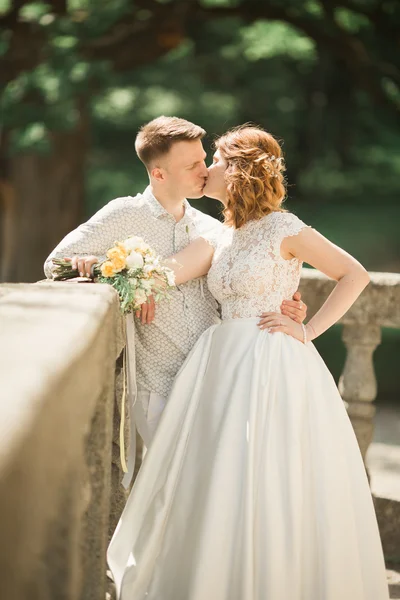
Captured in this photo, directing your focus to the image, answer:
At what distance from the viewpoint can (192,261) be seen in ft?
11.7

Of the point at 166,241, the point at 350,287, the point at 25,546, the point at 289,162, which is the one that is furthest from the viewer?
the point at 289,162

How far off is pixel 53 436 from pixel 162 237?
276cm

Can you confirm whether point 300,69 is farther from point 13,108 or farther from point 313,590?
point 313,590

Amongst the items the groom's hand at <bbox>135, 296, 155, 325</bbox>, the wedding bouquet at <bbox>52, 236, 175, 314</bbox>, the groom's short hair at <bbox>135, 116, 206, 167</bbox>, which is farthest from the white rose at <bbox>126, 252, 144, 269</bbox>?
the groom's short hair at <bbox>135, 116, 206, 167</bbox>

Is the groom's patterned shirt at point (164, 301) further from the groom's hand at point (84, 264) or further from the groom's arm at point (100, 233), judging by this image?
the groom's hand at point (84, 264)

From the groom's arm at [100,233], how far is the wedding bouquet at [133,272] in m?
0.31

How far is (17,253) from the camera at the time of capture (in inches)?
486

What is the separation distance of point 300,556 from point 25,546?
243 cm

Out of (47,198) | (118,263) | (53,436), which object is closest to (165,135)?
(118,263)

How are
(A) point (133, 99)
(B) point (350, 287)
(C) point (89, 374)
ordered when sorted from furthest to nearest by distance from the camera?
(A) point (133, 99)
(B) point (350, 287)
(C) point (89, 374)

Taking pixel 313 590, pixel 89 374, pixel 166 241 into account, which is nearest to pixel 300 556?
pixel 313 590

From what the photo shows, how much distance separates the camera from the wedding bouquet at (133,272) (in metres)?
3.12

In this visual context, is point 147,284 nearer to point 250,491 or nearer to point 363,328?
point 250,491

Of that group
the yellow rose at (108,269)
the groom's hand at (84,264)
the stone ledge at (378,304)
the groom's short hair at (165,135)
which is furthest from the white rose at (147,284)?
the stone ledge at (378,304)
